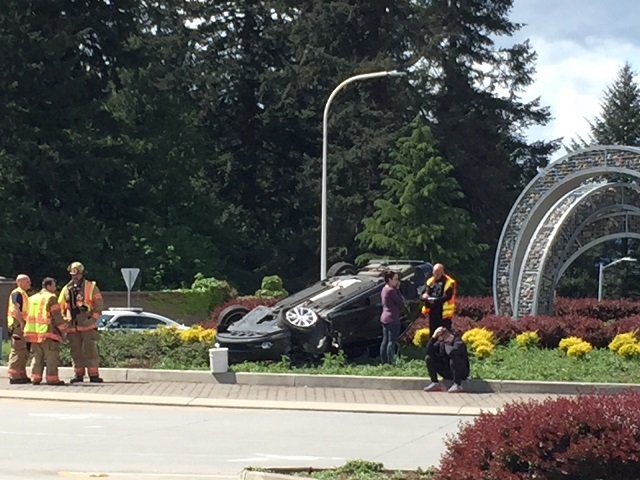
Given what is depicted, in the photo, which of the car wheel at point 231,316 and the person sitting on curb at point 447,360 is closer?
the person sitting on curb at point 447,360

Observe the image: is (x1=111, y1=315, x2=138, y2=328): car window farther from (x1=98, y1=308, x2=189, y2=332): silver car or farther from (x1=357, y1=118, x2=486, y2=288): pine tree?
(x1=357, y1=118, x2=486, y2=288): pine tree

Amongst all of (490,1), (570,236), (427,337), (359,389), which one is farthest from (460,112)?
(359,389)

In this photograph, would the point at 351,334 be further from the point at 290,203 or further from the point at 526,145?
the point at 526,145

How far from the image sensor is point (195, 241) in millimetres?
61750

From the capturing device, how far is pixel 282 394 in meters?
20.6

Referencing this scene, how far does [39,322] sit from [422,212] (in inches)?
1474

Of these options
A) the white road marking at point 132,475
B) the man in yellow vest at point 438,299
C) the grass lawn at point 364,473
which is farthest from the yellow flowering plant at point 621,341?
the white road marking at point 132,475

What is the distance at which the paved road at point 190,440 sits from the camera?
12.5 m

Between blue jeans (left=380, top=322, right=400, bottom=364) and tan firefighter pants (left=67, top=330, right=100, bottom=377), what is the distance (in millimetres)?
4995

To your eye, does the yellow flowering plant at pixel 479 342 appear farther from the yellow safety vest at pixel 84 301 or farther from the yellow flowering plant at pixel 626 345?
the yellow safety vest at pixel 84 301

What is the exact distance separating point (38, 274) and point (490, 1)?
32.8 metres

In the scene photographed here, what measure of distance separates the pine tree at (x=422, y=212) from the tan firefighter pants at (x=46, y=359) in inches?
1423

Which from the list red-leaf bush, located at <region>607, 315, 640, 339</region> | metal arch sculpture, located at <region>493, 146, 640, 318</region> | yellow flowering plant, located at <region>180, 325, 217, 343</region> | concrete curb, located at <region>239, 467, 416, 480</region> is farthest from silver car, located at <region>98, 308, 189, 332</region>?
concrete curb, located at <region>239, 467, 416, 480</region>

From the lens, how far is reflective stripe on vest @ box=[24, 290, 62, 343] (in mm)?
21703
